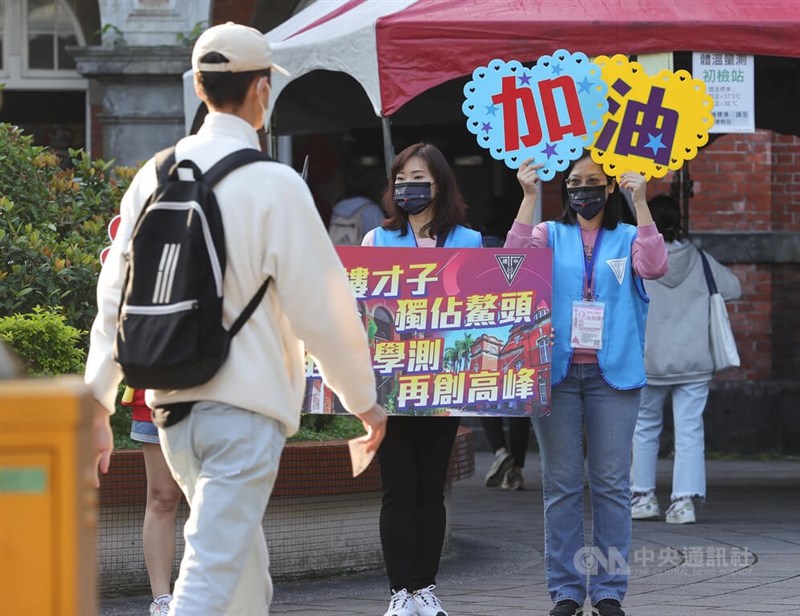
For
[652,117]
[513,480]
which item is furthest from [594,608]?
[513,480]

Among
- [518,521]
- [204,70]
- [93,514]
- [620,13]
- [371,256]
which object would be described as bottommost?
[518,521]

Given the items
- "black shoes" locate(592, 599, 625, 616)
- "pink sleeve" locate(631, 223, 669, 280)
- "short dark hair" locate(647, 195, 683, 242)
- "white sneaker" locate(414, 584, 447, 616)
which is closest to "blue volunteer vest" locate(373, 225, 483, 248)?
"pink sleeve" locate(631, 223, 669, 280)

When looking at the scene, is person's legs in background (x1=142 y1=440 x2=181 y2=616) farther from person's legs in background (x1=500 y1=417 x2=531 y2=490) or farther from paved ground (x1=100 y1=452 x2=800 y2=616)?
person's legs in background (x1=500 y1=417 x2=531 y2=490)

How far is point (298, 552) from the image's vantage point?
720cm

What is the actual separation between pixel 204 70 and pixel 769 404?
9.39m

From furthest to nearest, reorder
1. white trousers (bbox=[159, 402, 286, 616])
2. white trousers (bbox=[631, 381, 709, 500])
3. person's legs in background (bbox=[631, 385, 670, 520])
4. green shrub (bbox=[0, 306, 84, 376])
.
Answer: person's legs in background (bbox=[631, 385, 670, 520]) < white trousers (bbox=[631, 381, 709, 500]) < green shrub (bbox=[0, 306, 84, 376]) < white trousers (bbox=[159, 402, 286, 616])

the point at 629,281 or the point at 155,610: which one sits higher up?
the point at 629,281

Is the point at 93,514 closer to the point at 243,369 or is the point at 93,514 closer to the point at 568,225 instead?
the point at 243,369

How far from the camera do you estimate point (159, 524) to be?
6.10 meters

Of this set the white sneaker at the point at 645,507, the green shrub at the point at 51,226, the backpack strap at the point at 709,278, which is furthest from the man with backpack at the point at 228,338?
the backpack strap at the point at 709,278

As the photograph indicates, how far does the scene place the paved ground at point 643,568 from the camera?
6605 millimetres

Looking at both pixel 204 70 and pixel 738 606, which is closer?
pixel 204 70

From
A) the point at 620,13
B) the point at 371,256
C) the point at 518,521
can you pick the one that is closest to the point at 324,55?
the point at 620,13

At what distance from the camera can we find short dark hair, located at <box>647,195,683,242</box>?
30.5ft
